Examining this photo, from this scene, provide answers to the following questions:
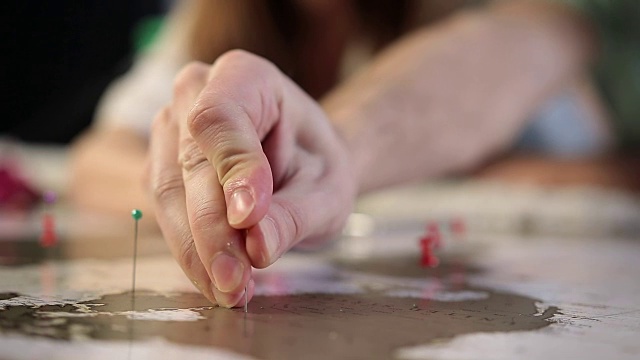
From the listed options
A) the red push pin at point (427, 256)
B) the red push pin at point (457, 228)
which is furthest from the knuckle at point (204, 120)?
the red push pin at point (457, 228)

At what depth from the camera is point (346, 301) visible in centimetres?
61

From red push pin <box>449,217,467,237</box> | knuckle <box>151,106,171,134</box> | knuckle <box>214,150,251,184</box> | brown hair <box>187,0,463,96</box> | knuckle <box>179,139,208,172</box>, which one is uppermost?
brown hair <box>187,0,463,96</box>

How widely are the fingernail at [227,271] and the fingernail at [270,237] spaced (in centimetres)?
2

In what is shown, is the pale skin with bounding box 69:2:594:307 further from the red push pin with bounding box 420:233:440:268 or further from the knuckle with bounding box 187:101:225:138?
the red push pin with bounding box 420:233:440:268

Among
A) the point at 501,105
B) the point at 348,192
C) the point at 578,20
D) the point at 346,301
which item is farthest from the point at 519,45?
the point at 346,301

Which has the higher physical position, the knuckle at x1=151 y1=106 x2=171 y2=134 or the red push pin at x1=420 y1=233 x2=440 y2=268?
the knuckle at x1=151 y1=106 x2=171 y2=134

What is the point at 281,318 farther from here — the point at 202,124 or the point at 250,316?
the point at 202,124

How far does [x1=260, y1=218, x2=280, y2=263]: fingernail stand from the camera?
0.51 m

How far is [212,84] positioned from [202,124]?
0.06 metres

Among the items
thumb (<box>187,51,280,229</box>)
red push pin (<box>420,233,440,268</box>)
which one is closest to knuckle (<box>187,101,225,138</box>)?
thumb (<box>187,51,280,229</box>)

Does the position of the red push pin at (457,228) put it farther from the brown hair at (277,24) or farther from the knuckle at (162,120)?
the knuckle at (162,120)

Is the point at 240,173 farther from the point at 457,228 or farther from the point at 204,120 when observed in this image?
the point at 457,228

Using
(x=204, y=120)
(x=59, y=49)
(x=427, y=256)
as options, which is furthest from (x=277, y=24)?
(x=59, y=49)

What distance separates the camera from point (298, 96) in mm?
681
